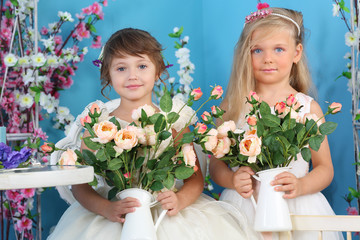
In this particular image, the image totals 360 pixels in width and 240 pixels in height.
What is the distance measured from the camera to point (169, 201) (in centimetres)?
139

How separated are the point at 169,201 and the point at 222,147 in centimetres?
21

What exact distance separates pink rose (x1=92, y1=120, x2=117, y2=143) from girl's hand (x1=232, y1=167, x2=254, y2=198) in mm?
452

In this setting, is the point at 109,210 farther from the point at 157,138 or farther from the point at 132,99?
the point at 132,99

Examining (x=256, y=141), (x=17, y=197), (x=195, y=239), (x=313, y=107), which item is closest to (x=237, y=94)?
(x=313, y=107)

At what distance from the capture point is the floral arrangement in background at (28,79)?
6.32ft

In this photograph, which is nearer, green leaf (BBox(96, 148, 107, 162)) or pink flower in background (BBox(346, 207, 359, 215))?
green leaf (BBox(96, 148, 107, 162))

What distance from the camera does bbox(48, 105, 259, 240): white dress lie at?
1348mm

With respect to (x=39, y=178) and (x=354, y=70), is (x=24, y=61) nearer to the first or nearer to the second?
(x=39, y=178)

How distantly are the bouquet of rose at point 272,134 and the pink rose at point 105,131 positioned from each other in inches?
8.9

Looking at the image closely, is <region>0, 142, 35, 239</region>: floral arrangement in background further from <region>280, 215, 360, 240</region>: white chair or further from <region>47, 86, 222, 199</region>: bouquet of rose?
<region>280, 215, 360, 240</region>: white chair

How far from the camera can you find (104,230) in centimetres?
134

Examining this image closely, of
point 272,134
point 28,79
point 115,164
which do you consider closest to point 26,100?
point 28,79

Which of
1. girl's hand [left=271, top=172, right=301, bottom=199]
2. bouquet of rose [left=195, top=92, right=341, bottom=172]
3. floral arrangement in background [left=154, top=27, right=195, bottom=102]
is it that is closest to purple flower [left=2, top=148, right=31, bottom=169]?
bouquet of rose [left=195, top=92, right=341, bottom=172]

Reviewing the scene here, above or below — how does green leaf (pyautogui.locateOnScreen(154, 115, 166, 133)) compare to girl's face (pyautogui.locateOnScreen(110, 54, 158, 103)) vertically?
below
